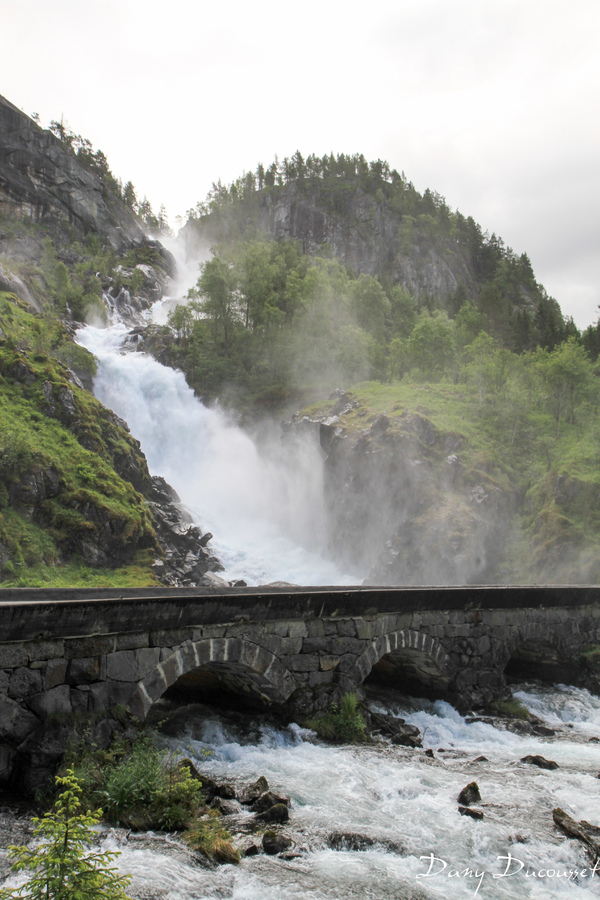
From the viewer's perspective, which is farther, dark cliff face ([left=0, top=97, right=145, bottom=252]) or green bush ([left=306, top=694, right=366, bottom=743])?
dark cliff face ([left=0, top=97, right=145, bottom=252])

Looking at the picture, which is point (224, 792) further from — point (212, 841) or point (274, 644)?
point (274, 644)

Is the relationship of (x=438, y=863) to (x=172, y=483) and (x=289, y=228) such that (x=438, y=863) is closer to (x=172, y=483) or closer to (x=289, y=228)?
(x=172, y=483)

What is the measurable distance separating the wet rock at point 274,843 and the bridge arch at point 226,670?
8.49ft

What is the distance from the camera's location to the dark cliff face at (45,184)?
7150 cm

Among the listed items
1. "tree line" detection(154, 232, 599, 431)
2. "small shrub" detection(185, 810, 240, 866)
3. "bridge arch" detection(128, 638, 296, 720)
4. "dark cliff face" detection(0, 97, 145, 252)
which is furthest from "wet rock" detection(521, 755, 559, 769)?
"dark cliff face" detection(0, 97, 145, 252)

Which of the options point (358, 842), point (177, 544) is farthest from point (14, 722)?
point (177, 544)

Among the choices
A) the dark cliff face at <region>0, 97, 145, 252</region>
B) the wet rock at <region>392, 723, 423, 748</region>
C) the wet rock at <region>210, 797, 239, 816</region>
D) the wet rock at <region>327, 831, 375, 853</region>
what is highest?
the dark cliff face at <region>0, 97, 145, 252</region>

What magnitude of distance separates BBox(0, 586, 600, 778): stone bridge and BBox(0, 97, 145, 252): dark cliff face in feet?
239

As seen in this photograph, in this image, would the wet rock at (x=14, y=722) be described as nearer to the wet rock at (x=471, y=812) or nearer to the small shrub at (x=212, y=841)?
the small shrub at (x=212, y=841)

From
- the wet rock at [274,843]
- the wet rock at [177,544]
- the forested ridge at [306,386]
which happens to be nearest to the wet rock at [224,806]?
the wet rock at [274,843]

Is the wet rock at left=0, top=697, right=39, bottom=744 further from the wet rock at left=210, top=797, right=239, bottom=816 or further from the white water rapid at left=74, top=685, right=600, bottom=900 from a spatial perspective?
the wet rock at left=210, top=797, right=239, bottom=816

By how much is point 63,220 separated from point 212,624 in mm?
79973

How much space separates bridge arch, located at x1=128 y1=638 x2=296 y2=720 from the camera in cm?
862

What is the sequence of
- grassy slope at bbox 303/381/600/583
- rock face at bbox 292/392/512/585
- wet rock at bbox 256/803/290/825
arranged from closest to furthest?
wet rock at bbox 256/803/290/825, grassy slope at bbox 303/381/600/583, rock face at bbox 292/392/512/585
